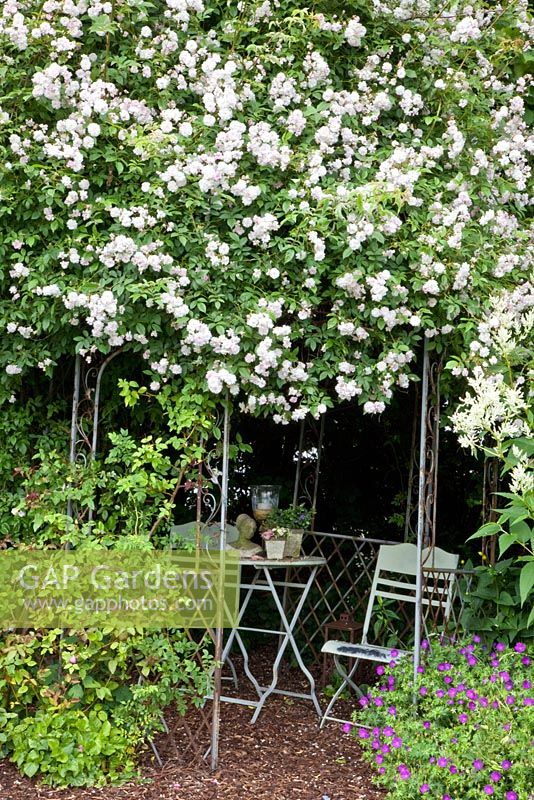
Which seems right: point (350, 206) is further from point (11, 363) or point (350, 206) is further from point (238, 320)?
point (11, 363)

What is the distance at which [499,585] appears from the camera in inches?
172

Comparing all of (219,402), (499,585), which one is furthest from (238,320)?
(499,585)

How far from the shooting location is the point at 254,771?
13.2 feet

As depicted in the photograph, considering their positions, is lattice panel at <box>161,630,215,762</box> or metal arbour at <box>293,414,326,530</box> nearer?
lattice panel at <box>161,630,215,762</box>

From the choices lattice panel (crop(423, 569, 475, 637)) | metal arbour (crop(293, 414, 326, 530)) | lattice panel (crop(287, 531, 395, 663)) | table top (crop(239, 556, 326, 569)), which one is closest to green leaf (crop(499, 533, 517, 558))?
lattice panel (crop(423, 569, 475, 637))

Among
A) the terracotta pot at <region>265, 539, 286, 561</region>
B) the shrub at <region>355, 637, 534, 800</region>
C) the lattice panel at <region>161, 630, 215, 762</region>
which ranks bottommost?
the lattice panel at <region>161, 630, 215, 762</region>

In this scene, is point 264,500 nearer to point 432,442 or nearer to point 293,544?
point 293,544

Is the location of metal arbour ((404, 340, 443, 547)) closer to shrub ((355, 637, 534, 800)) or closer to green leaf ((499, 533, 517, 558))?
shrub ((355, 637, 534, 800))

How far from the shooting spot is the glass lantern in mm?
5016

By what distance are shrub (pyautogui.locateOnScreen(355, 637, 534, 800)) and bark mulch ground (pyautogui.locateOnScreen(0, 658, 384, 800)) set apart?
154mm

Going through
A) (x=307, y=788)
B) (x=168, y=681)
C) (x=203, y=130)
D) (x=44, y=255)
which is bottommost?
(x=307, y=788)

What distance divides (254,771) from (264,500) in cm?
143

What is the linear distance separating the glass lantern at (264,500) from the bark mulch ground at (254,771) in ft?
3.31

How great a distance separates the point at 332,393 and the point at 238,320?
2.25 m
